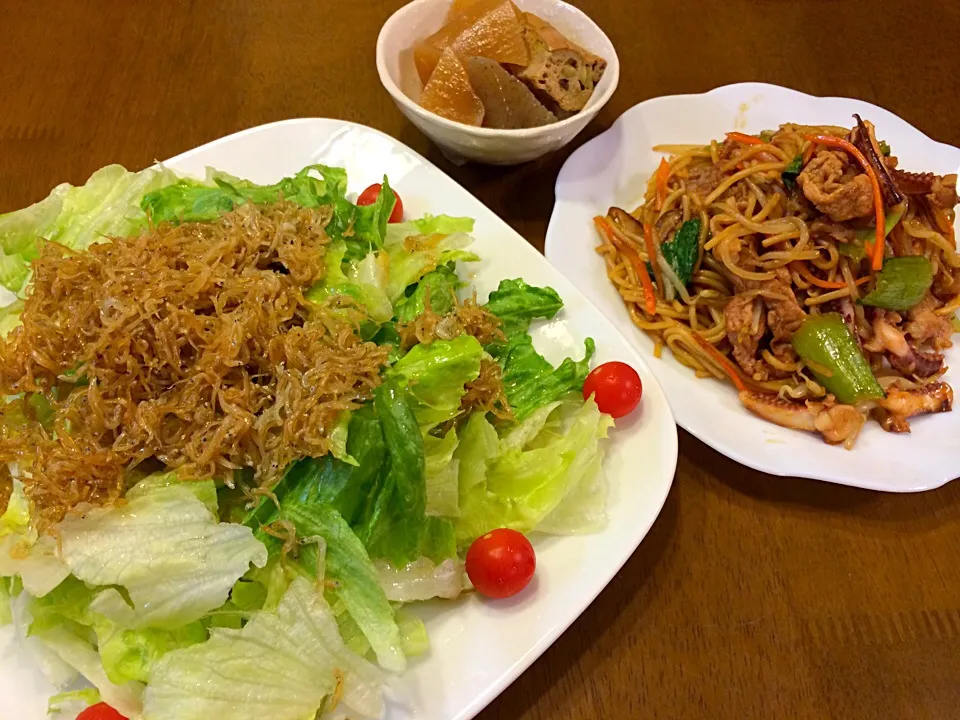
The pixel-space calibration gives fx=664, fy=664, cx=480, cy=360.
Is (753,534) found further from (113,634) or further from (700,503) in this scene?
(113,634)

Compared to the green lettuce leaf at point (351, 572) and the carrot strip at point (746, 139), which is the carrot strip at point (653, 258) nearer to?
the carrot strip at point (746, 139)

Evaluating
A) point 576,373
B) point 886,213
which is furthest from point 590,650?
point 886,213

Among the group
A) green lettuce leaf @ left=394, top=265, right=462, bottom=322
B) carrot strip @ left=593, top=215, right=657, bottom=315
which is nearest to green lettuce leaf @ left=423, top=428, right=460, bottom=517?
green lettuce leaf @ left=394, top=265, right=462, bottom=322

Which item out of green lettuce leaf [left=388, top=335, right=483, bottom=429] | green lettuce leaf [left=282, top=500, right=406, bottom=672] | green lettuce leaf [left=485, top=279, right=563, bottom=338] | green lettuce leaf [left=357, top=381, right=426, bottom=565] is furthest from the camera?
green lettuce leaf [left=485, top=279, right=563, bottom=338]

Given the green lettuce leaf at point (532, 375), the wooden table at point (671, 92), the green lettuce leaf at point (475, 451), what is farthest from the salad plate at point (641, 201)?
the green lettuce leaf at point (475, 451)

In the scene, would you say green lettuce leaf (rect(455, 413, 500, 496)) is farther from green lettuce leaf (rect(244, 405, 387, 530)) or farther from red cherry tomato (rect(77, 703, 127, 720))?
red cherry tomato (rect(77, 703, 127, 720))

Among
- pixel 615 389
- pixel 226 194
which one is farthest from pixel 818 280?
pixel 226 194
